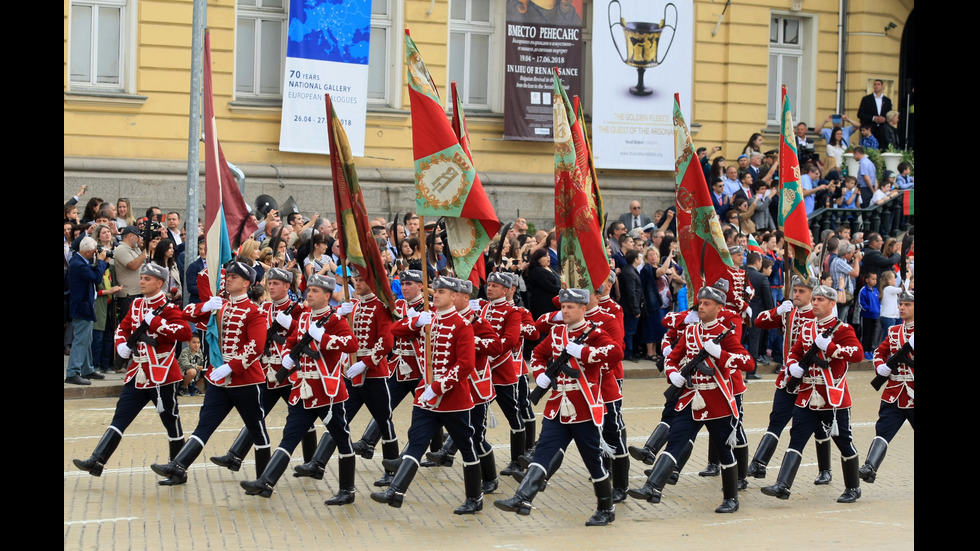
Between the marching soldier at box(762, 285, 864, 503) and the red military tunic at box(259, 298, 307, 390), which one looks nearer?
the red military tunic at box(259, 298, 307, 390)

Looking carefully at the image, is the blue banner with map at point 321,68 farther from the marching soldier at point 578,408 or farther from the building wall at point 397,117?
the marching soldier at point 578,408

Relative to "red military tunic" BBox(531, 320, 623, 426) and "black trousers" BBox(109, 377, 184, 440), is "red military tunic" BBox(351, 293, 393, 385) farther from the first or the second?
"red military tunic" BBox(531, 320, 623, 426)

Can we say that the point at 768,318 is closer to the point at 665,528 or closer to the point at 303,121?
the point at 665,528

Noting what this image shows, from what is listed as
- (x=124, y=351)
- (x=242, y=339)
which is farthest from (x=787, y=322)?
(x=124, y=351)

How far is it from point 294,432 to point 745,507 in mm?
3664

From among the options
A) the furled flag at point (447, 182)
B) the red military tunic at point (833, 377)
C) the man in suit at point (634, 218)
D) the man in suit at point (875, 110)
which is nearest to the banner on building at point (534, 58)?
the man in suit at point (634, 218)

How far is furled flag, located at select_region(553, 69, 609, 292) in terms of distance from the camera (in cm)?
1132

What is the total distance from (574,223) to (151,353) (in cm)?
364

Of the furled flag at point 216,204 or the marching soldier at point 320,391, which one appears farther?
the furled flag at point 216,204

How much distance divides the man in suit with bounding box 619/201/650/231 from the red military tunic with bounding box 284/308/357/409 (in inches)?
491

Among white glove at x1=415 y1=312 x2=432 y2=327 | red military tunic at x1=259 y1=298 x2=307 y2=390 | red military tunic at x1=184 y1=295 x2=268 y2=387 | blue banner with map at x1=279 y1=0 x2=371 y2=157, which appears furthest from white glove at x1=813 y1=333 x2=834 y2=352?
blue banner with map at x1=279 y1=0 x2=371 y2=157

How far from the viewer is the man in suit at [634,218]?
2275cm

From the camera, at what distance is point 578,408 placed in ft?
32.8

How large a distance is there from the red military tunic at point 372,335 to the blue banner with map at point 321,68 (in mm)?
10824
